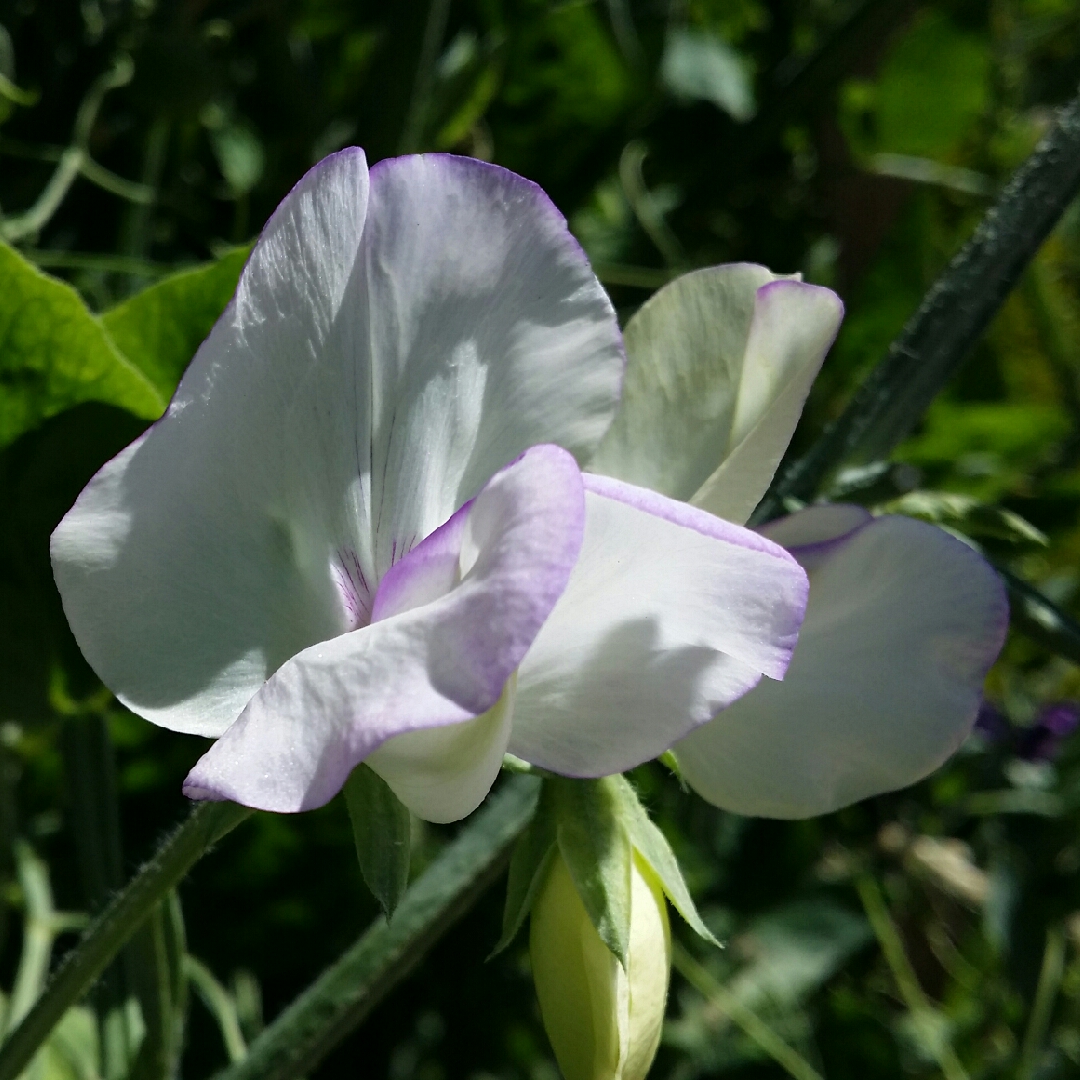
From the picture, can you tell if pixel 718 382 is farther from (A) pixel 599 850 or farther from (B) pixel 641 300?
(B) pixel 641 300

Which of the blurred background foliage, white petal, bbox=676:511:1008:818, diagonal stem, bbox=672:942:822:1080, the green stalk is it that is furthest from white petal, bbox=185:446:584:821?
the green stalk

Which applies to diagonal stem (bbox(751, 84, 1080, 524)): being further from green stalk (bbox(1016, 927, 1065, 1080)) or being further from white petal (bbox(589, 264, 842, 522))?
green stalk (bbox(1016, 927, 1065, 1080))

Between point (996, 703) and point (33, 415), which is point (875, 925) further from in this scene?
point (33, 415)

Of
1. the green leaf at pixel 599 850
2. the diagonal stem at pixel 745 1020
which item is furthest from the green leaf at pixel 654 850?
the diagonal stem at pixel 745 1020

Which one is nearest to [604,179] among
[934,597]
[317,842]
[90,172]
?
[90,172]

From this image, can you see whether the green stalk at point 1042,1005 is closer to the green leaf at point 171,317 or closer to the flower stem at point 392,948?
the flower stem at point 392,948
